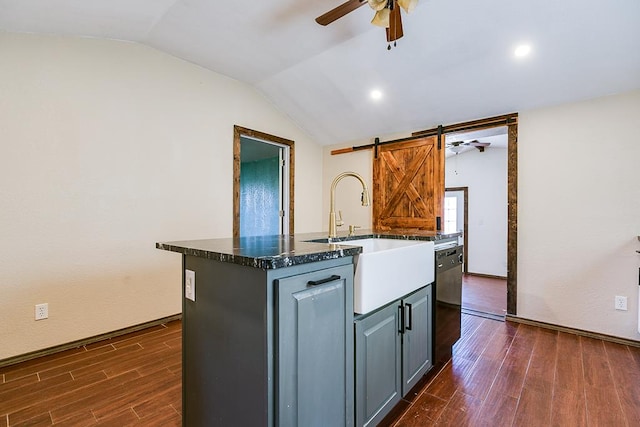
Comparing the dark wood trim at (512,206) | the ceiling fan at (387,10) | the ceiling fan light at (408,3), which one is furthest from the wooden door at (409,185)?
the ceiling fan light at (408,3)

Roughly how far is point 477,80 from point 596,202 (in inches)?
64.0

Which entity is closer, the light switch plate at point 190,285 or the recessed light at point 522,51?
the light switch plate at point 190,285

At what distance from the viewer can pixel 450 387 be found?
6.75ft

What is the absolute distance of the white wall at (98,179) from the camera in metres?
2.38

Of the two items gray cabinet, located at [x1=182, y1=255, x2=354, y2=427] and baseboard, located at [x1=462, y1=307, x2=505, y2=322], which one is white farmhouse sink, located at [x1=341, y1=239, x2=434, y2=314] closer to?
gray cabinet, located at [x1=182, y1=255, x2=354, y2=427]

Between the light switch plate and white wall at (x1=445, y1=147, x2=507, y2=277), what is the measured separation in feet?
18.4

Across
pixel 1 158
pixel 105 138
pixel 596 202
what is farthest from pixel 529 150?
pixel 1 158

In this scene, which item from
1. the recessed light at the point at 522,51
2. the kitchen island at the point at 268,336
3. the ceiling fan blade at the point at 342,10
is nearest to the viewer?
the kitchen island at the point at 268,336

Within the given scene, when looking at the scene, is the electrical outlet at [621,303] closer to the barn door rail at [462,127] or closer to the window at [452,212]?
the barn door rail at [462,127]

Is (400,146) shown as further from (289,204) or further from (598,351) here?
(598,351)

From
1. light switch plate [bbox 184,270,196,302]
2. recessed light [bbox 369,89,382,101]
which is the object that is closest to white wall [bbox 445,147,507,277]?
recessed light [bbox 369,89,382,101]

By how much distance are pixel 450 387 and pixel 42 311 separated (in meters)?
3.16

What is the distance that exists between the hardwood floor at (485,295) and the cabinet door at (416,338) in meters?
1.98

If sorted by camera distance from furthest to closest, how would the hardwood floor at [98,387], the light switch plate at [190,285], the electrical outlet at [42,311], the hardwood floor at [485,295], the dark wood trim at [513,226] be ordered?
the hardwood floor at [485,295] < the dark wood trim at [513,226] < the electrical outlet at [42,311] < the hardwood floor at [98,387] < the light switch plate at [190,285]
